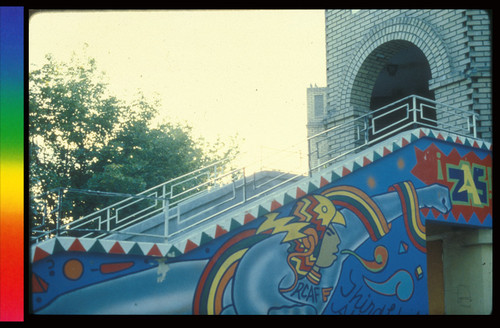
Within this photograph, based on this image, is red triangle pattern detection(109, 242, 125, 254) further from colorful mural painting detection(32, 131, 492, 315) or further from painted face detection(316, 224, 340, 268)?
painted face detection(316, 224, 340, 268)

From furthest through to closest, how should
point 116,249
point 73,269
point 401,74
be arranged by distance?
point 401,74, point 116,249, point 73,269

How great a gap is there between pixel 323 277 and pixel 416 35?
600cm

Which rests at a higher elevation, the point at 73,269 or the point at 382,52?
the point at 382,52

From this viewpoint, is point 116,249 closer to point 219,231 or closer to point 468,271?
point 219,231

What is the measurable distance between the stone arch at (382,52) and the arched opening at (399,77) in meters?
0.03

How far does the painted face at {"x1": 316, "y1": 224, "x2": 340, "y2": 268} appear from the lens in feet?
27.8

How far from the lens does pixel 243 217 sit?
7992 mm

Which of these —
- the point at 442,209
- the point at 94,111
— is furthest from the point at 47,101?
the point at 442,209

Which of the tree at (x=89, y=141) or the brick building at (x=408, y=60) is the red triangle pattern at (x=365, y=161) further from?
the tree at (x=89, y=141)

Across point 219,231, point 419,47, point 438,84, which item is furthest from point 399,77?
point 219,231

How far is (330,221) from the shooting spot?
8.70 metres

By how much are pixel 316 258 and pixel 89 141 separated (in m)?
11.0
